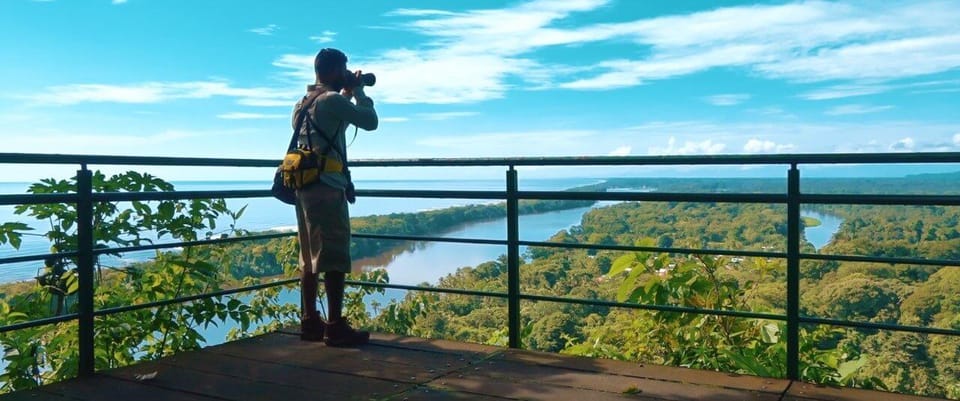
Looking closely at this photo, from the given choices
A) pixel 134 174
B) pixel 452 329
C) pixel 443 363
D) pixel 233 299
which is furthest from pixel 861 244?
pixel 134 174

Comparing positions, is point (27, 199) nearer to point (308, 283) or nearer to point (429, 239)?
point (308, 283)

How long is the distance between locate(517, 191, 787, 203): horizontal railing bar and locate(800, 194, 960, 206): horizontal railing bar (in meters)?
0.12

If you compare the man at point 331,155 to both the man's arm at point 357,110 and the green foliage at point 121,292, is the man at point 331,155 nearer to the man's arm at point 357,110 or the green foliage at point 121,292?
the man's arm at point 357,110

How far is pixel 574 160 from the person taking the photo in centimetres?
330

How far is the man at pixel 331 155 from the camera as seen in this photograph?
3508mm

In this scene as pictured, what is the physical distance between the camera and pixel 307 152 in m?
3.51

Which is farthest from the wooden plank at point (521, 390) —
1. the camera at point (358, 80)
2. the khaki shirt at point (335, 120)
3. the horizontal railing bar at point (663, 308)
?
the camera at point (358, 80)

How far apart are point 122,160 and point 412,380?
5.28 ft

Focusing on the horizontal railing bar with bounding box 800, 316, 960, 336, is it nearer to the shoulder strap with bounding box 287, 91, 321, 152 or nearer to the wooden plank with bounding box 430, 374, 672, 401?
the wooden plank with bounding box 430, 374, 672, 401

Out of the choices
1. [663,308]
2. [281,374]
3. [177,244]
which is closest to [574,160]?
[663,308]

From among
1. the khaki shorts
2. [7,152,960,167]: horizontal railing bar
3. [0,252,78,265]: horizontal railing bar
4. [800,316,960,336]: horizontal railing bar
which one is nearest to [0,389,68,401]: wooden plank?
[0,252,78,265]: horizontal railing bar

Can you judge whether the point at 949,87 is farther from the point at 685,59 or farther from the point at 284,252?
the point at 284,252

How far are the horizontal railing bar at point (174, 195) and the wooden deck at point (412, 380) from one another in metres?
0.81

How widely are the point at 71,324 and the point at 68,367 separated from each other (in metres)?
0.55
